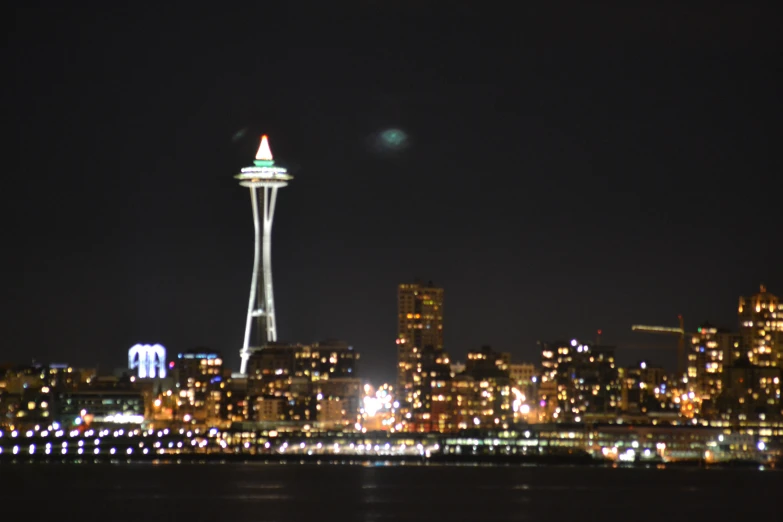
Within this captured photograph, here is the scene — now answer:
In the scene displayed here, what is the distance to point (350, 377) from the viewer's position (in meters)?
193

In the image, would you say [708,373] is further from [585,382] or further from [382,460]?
[382,460]

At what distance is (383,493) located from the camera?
122375 millimetres

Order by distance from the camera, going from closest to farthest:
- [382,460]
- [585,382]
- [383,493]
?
[383,493]
[382,460]
[585,382]

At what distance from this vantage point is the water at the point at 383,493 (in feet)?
346

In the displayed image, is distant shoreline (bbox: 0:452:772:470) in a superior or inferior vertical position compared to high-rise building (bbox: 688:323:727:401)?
inferior

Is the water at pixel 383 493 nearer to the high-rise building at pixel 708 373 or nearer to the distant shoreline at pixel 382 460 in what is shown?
the distant shoreline at pixel 382 460

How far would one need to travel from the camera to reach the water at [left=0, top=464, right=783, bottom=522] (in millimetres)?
105500

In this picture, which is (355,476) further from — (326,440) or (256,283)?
(256,283)

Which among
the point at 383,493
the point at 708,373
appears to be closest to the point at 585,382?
the point at 708,373

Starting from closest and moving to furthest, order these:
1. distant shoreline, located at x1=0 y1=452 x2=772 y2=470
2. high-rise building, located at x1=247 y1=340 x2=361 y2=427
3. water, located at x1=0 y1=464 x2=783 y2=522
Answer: water, located at x1=0 y1=464 x2=783 y2=522
distant shoreline, located at x1=0 y1=452 x2=772 y2=470
high-rise building, located at x1=247 y1=340 x2=361 y2=427

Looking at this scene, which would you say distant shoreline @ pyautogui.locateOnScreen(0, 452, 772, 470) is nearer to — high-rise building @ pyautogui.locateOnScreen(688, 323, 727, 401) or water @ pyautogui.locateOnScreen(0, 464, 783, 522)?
water @ pyautogui.locateOnScreen(0, 464, 783, 522)

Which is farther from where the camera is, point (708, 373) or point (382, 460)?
point (708, 373)

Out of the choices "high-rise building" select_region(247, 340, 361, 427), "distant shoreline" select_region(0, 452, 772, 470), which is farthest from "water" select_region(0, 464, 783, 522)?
"high-rise building" select_region(247, 340, 361, 427)

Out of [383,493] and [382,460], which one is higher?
[382,460]
